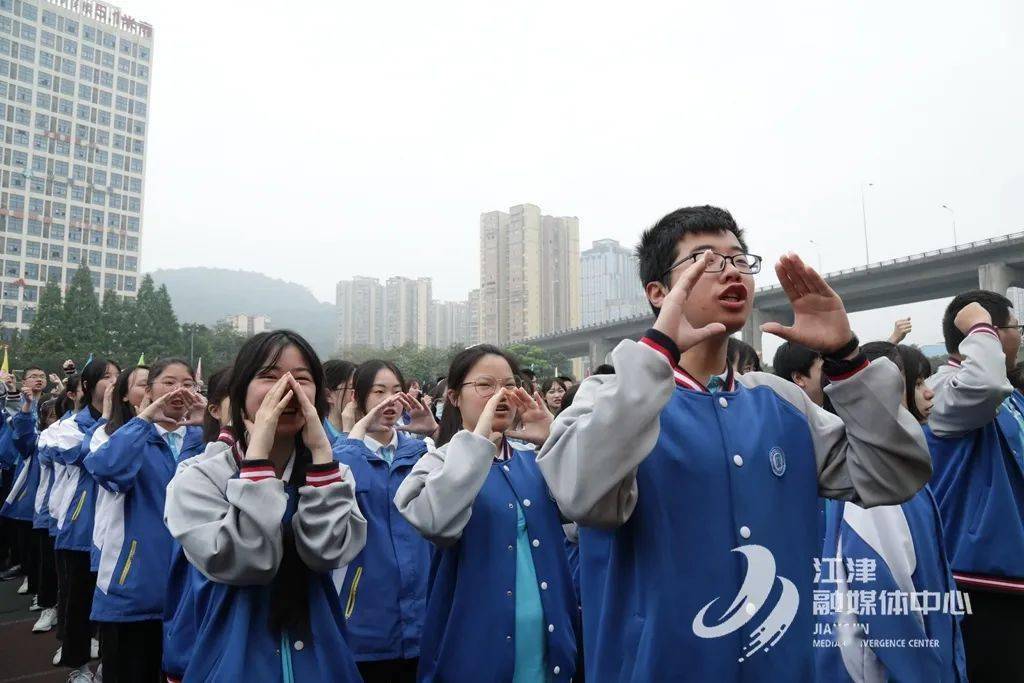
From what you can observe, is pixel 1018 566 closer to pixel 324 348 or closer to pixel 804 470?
pixel 804 470

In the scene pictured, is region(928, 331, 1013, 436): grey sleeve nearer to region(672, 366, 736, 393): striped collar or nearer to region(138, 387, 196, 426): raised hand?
region(672, 366, 736, 393): striped collar

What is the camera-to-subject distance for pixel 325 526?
2.16 m

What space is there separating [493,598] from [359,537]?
1.88ft

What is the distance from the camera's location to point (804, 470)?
1.79 meters

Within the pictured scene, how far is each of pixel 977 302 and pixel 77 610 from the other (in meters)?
6.01

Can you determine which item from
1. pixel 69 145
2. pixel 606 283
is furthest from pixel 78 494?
pixel 69 145

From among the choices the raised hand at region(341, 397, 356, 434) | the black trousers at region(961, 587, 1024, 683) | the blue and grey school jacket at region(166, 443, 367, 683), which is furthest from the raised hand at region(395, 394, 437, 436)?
the black trousers at region(961, 587, 1024, 683)

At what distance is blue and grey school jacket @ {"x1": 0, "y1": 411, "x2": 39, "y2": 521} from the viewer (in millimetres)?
7629

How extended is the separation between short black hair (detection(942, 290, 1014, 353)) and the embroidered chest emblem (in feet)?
7.55

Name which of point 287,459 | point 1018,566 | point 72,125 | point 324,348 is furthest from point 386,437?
point 324,348

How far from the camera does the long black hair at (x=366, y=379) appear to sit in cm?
398

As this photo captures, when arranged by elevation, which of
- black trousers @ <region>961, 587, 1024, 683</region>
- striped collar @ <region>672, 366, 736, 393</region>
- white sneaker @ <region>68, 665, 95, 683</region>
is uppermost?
striped collar @ <region>672, 366, 736, 393</region>

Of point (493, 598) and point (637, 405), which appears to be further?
→ point (493, 598)

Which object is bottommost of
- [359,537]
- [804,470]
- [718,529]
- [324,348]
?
[359,537]
